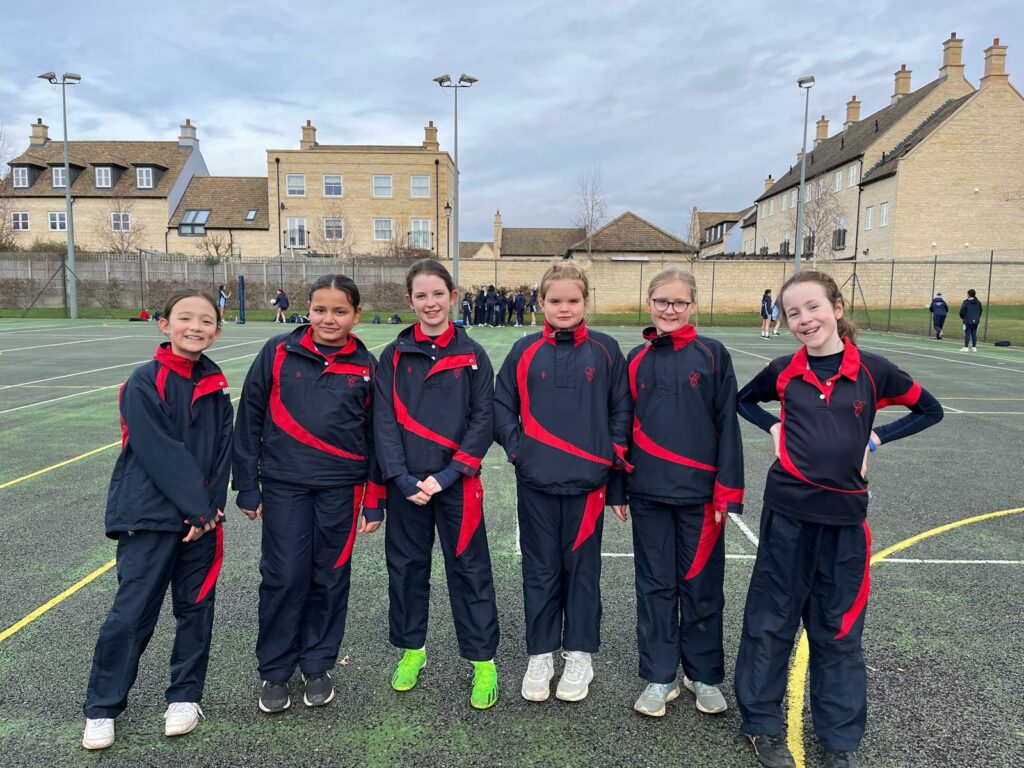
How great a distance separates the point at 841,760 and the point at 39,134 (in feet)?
209

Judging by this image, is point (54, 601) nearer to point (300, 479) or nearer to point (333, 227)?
point (300, 479)

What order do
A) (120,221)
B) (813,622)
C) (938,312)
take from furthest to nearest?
1. (120,221)
2. (938,312)
3. (813,622)

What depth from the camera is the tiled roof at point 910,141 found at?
38062 millimetres

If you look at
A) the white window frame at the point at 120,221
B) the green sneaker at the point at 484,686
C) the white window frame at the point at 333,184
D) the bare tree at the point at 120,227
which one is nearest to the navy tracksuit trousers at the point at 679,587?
the green sneaker at the point at 484,686

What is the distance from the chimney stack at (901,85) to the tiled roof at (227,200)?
4463 cm

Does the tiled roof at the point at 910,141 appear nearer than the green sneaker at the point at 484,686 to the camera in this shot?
No

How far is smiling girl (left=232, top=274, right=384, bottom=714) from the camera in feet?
9.23

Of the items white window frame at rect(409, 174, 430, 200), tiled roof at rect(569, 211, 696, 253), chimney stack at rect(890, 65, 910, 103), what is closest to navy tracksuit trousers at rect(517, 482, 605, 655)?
tiled roof at rect(569, 211, 696, 253)

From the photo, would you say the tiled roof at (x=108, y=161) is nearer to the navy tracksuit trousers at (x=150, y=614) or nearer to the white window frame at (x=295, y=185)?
the white window frame at (x=295, y=185)

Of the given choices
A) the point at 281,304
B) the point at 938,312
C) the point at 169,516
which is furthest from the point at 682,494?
the point at 281,304

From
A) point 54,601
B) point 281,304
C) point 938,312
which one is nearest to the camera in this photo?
point 54,601

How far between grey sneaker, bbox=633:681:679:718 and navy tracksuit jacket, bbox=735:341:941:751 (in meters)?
0.33

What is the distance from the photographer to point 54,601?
3.79 m

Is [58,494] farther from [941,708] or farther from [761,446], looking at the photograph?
[761,446]
